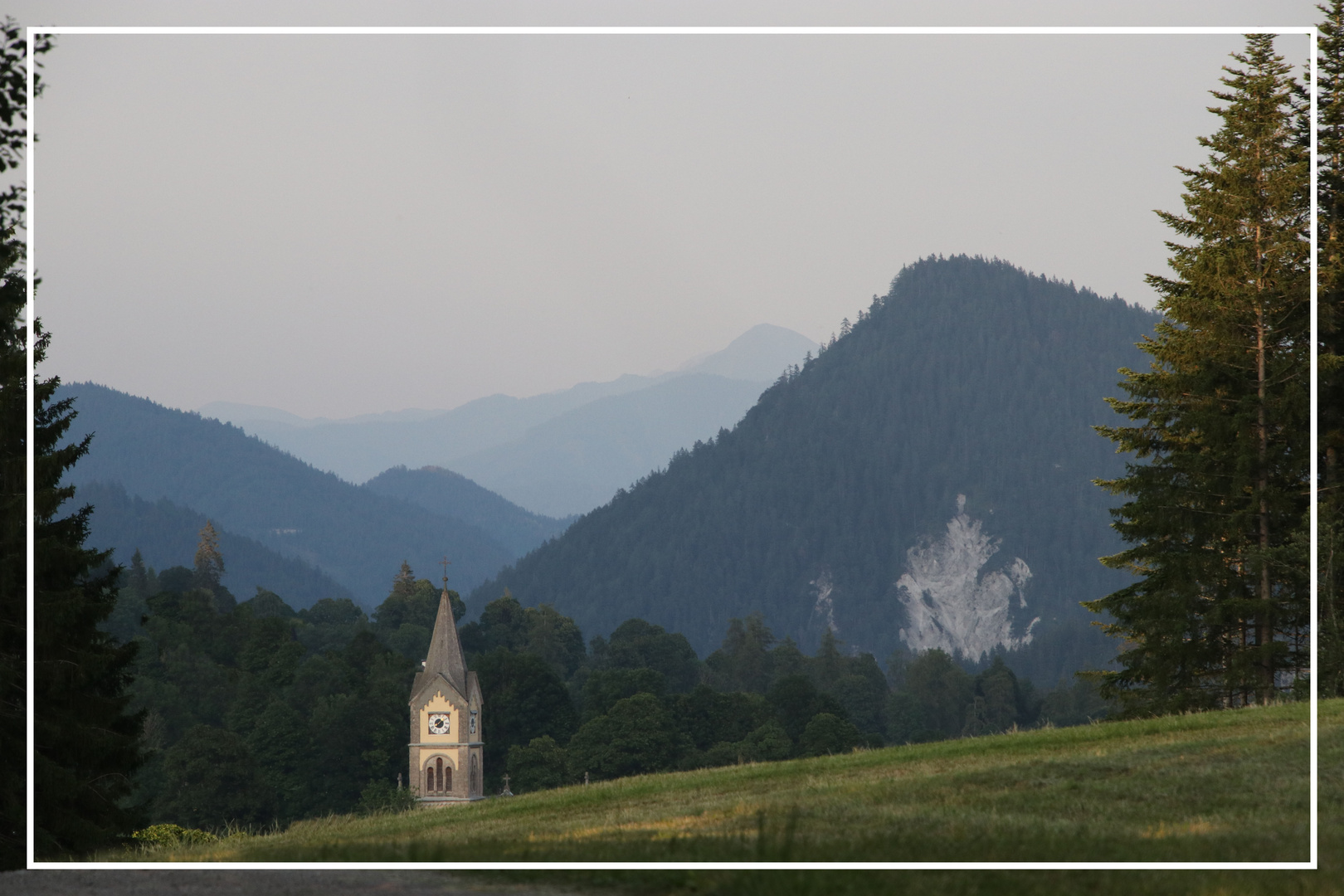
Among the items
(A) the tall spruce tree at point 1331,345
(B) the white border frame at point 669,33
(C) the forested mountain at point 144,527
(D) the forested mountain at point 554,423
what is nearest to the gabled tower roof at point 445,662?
(C) the forested mountain at point 144,527

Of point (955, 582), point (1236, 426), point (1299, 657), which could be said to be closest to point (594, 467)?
point (955, 582)

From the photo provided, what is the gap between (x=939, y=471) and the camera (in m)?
16.4

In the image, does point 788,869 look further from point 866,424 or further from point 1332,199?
point 1332,199

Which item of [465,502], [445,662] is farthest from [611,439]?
[445,662]

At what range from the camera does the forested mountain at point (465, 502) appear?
18.8 meters

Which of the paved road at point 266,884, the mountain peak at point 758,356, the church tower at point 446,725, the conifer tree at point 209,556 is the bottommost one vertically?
the church tower at point 446,725

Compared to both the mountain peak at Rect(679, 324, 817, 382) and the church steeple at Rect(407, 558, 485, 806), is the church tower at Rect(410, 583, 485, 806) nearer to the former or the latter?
the church steeple at Rect(407, 558, 485, 806)

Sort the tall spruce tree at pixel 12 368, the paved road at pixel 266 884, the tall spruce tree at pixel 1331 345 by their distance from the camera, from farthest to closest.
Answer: the tall spruce tree at pixel 1331 345 → the tall spruce tree at pixel 12 368 → the paved road at pixel 266 884

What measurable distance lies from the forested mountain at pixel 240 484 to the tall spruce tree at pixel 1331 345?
1328 centimetres

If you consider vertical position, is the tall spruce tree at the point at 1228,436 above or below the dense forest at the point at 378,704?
above

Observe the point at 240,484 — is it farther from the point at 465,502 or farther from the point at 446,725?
the point at 446,725

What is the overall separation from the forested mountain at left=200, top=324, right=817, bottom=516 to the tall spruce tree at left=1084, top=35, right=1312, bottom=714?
4.64 m

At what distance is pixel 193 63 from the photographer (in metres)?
12.3

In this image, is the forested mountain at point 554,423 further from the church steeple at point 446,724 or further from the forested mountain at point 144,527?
the church steeple at point 446,724
